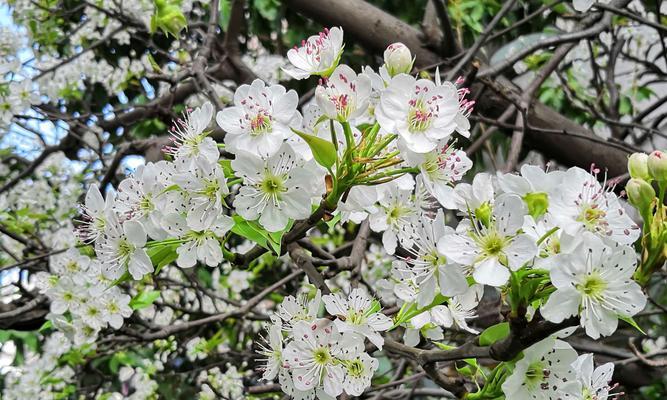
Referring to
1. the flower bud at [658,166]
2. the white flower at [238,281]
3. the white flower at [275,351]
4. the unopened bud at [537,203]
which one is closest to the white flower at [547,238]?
the unopened bud at [537,203]

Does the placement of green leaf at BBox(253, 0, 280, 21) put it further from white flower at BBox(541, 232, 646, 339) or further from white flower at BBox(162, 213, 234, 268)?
white flower at BBox(541, 232, 646, 339)

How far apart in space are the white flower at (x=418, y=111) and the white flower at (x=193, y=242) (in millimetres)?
218

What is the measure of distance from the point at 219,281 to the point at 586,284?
211cm

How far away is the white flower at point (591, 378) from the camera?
2.55 feet

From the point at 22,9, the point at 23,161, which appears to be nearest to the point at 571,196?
the point at 22,9

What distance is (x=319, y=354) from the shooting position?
2.49 ft

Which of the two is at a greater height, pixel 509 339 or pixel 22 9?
pixel 509 339

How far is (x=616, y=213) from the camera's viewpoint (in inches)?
26.9

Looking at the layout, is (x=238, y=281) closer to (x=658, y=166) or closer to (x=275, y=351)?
(x=275, y=351)

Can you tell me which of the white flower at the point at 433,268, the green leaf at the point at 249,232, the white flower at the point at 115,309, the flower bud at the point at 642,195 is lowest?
the white flower at the point at 115,309

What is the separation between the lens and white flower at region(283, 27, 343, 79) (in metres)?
0.78

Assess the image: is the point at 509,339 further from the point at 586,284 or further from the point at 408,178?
the point at 408,178

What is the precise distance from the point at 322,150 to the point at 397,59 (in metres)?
0.17

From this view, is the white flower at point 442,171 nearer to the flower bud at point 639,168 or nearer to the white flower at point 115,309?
the flower bud at point 639,168
